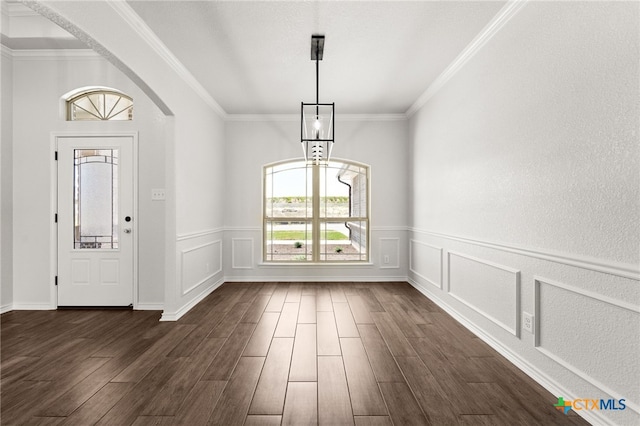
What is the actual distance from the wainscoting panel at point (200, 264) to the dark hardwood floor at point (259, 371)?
1.39 ft

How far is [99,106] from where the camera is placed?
3.93 m

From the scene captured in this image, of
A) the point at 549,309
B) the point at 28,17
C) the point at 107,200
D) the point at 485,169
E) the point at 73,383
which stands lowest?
the point at 73,383

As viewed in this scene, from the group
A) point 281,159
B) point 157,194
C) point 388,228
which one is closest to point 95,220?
point 157,194

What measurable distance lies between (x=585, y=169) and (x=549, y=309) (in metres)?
0.94

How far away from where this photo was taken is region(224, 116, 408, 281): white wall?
5488 millimetres

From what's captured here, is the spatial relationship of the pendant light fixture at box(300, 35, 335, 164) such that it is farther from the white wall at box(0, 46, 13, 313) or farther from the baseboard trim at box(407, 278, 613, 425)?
the white wall at box(0, 46, 13, 313)

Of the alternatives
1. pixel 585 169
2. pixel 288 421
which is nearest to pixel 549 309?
pixel 585 169

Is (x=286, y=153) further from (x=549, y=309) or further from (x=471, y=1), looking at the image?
(x=549, y=309)

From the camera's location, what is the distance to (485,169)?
9.71 ft

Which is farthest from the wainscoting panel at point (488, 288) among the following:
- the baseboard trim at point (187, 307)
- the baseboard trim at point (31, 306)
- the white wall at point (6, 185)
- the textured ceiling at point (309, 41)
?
the white wall at point (6, 185)

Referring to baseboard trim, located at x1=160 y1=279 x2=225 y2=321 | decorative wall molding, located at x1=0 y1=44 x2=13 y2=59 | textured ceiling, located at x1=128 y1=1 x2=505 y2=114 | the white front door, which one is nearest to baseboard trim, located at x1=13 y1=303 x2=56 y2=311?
the white front door

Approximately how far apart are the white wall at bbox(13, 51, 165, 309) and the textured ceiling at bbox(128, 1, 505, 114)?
3.60 ft

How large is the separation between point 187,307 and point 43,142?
260 cm

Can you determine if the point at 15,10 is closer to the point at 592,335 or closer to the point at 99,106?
the point at 99,106
